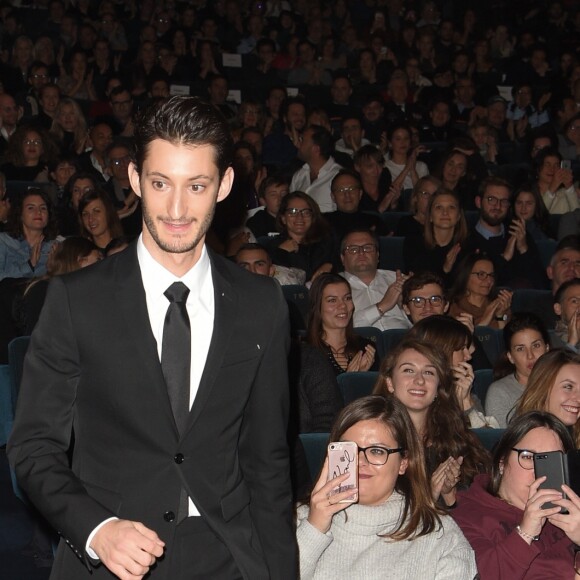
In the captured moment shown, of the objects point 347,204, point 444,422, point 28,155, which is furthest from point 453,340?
point 28,155

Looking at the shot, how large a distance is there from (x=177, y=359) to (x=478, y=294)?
4451 millimetres

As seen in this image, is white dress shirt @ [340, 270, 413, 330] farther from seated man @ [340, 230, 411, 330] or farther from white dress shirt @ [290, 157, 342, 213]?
white dress shirt @ [290, 157, 342, 213]

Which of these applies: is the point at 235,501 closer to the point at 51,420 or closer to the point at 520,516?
the point at 51,420

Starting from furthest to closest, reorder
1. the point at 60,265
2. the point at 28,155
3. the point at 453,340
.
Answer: the point at 28,155 < the point at 60,265 < the point at 453,340

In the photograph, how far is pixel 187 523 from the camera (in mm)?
1998

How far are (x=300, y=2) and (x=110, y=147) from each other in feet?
20.6

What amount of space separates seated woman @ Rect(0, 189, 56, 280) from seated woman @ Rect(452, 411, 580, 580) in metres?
3.65

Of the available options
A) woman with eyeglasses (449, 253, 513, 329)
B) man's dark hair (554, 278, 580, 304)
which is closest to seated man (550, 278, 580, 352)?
man's dark hair (554, 278, 580, 304)

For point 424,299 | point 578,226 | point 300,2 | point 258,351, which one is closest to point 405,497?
point 258,351

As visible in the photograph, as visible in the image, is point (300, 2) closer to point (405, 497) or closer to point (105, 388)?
point (405, 497)

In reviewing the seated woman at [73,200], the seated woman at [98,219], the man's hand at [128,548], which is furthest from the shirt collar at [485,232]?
the man's hand at [128,548]

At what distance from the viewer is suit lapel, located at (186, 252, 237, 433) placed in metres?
1.99

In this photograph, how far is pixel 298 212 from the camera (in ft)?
22.4

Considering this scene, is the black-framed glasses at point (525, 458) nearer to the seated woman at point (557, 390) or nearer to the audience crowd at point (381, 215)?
the audience crowd at point (381, 215)
